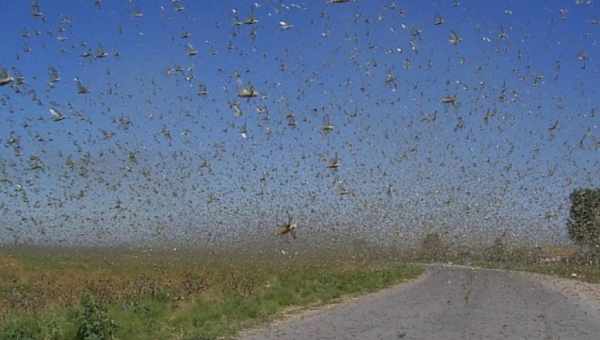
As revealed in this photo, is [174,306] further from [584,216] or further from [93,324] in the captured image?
[584,216]

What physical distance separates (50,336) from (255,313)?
19.0 feet

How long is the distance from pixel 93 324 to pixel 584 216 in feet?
270

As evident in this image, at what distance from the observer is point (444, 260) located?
2933 inches

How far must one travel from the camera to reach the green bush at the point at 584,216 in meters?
75.8

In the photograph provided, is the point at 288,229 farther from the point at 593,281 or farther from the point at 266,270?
the point at 593,281

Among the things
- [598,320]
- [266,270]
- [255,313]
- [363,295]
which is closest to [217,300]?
[255,313]

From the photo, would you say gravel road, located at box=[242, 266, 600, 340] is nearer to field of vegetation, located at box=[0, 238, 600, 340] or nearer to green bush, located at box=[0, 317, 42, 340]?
field of vegetation, located at box=[0, 238, 600, 340]

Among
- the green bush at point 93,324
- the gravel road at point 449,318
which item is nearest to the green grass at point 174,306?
the green bush at point 93,324

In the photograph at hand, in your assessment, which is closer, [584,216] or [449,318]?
[449,318]

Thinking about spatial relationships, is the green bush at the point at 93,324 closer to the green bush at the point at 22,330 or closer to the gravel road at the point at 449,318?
the green bush at the point at 22,330

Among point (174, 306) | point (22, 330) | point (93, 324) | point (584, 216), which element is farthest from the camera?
point (584, 216)

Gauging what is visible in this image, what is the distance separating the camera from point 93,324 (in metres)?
13.2

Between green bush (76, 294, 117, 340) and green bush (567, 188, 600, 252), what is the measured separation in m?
66.1

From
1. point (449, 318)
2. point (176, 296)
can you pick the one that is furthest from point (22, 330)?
point (449, 318)
